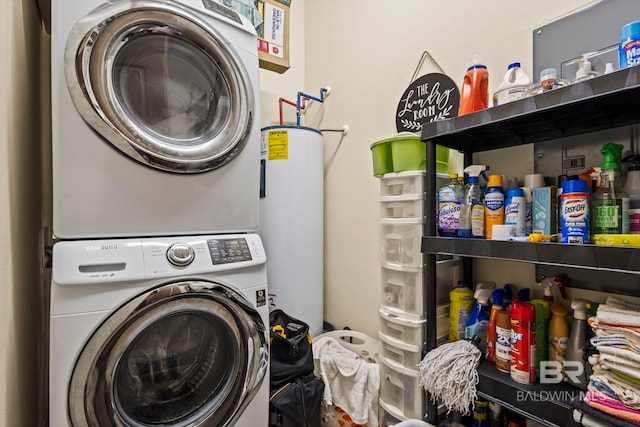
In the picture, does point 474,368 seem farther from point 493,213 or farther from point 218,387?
point 218,387

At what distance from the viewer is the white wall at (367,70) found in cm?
124

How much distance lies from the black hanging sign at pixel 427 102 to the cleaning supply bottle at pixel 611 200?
2.01 feet

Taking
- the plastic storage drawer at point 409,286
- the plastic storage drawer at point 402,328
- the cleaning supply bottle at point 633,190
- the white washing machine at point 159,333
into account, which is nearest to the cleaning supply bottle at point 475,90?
the cleaning supply bottle at point 633,190

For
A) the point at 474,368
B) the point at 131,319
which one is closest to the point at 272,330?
the point at 131,319

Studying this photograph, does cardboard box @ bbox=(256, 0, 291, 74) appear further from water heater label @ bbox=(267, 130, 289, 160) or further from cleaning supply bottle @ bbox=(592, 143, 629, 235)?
cleaning supply bottle @ bbox=(592, 143, 629, 235)

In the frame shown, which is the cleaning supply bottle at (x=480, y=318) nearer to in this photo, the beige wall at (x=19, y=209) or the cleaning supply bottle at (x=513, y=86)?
the cleaning supply bottle at (x=513, y=86)

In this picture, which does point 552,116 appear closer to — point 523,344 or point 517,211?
point 517,211

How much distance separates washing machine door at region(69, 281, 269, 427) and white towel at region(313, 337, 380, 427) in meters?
0.38

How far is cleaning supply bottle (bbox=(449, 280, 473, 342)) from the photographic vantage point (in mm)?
1142

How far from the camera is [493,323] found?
3.36 ft

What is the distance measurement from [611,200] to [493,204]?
0.27m

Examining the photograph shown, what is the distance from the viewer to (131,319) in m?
0.92
